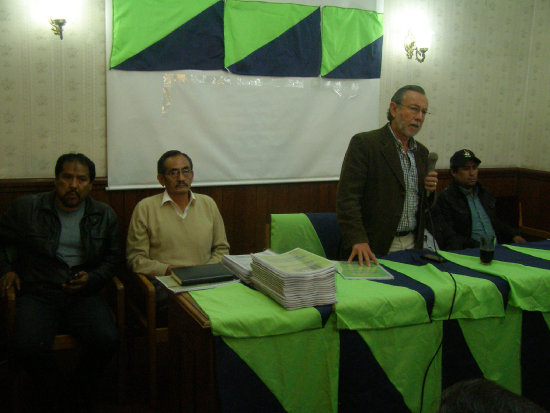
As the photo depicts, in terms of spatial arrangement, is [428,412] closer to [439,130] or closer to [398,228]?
[398,228]

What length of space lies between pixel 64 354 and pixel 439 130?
10.8ft

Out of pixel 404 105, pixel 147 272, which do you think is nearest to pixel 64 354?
pixel 147 272

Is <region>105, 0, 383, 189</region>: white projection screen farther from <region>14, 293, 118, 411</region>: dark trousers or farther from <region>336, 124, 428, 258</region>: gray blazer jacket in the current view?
<region>336, 124, 428, 258</region>: gray blazer jacket

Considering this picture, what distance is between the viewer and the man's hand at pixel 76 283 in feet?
8.50

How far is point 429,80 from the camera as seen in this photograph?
4.30m

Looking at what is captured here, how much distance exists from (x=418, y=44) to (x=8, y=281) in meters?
3.32

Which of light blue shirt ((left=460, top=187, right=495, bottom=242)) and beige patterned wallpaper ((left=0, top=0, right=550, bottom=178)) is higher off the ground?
beige patterned wallpaper ((left=0, top=0, right=550, bottom=178))

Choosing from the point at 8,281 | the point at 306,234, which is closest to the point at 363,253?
the point at 306,234

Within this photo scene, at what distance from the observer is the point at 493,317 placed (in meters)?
2.09

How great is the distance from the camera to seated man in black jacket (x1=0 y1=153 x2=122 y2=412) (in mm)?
2436

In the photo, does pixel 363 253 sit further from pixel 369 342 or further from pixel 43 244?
pixel 43 244

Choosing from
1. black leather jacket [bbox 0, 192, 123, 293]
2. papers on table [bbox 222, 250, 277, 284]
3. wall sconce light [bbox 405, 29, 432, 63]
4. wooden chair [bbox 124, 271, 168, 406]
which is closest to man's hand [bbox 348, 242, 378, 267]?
papers on table [bbox 222, 250, 277, 284]

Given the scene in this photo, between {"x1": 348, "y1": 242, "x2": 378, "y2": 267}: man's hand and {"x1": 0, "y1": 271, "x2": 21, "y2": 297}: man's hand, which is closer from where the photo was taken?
{"x1": 348, "y1": 242, "x2": 378, "y2": 267}: man's hand

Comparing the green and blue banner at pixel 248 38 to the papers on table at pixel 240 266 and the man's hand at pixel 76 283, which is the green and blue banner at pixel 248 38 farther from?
the papers on table at pixel 240 266
